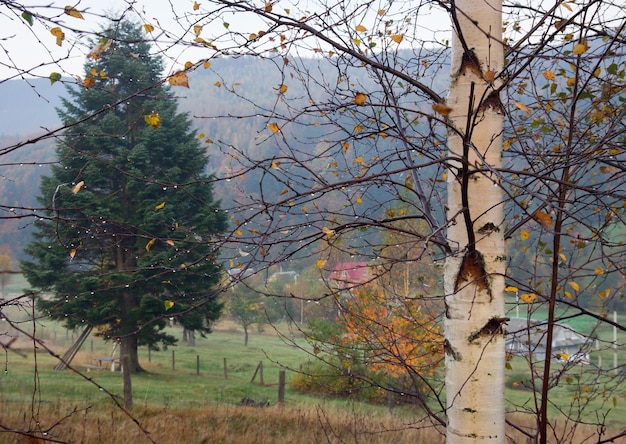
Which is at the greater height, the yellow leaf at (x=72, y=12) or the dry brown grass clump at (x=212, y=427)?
the yellow leaf at (x=72, y=12)

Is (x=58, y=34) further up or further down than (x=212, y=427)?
further up

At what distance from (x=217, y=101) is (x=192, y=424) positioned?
9096 centimetres

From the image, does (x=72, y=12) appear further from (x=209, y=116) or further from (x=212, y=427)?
(x=212, y=427)

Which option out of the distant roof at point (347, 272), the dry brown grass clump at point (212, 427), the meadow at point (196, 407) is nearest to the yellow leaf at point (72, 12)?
the meadow at point (196, 407)

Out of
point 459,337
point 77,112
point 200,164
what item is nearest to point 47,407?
point 459,337

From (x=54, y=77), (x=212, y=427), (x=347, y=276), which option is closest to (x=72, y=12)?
(x=54, y=77)

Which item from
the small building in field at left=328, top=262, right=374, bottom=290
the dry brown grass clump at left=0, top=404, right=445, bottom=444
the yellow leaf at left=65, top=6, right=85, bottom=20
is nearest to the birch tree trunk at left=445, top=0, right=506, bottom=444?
the small building in field at left=328, top=262, right=374, bottom=290

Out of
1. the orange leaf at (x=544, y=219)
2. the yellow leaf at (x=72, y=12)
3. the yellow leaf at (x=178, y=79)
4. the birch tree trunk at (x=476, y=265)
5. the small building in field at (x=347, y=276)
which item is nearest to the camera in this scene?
the orange leaf at (x=544, y=219)

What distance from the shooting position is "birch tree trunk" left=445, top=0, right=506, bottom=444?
2.23 m

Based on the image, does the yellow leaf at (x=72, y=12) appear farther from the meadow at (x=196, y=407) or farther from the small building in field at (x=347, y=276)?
the small building in field at (x=347, y=276)

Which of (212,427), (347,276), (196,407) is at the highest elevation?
(347,276)

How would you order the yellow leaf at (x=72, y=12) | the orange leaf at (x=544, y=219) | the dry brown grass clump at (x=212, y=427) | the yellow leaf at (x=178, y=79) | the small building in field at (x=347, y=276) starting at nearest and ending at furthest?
1. the orange leaf at (x=544, y=219)
2. the yellow leaf at (x=72, y=12)
3. the yellow leaf at (x=178, y=79)
4. the small building in field at (x=347, y=276)
5. the dry brown grass clump at (x=212, y=427)

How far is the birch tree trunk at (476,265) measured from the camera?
2.23 meters

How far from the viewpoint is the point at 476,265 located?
2285mm
